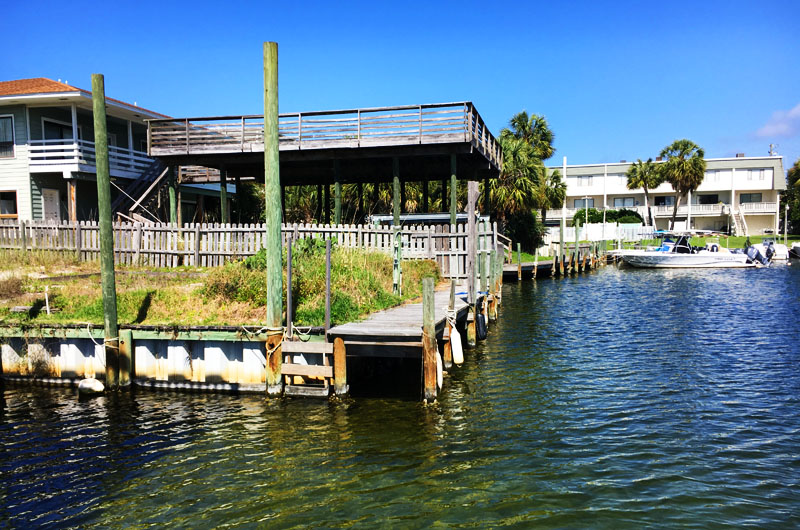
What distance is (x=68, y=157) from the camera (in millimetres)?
27250

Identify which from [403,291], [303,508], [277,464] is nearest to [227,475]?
[277,464]

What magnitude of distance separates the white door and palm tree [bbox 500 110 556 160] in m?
35.8

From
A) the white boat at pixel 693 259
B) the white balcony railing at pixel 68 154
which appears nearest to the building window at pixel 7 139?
the white balcony railing at pixel 68 154

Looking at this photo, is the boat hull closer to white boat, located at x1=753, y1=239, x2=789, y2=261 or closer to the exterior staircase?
white boat, located at x1=753, y1=239, x2=789, y2=261

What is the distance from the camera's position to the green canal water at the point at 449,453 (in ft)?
23.4

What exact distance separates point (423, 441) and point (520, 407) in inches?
108

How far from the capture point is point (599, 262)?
53.2 m

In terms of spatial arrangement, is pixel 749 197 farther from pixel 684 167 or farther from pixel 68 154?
pixel 68 154

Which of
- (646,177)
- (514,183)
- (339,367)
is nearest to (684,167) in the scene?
(646,177)

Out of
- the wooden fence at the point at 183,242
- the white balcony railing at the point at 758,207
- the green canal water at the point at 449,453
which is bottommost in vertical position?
the green canal water at the point at 449,453

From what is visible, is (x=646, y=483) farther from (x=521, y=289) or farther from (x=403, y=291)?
(x=521, y=289)

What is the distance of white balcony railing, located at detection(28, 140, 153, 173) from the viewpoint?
26.3 metres

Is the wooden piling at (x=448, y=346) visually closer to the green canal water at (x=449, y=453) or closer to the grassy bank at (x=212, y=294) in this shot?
the green canal water at (x=449, y=453)

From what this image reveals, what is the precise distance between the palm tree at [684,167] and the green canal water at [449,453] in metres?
55.8
